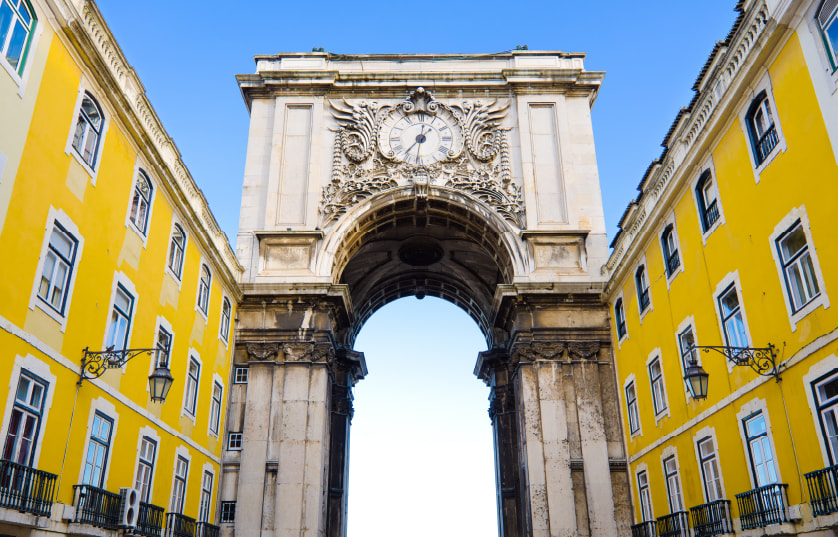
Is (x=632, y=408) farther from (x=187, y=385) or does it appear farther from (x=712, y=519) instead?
(x=187, y=385)

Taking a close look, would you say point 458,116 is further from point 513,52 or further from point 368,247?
point 368,247

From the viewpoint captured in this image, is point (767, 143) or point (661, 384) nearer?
point (767, 143)

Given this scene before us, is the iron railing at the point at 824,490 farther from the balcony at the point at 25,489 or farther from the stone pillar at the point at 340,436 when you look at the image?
the stone pillar at the point at 340,436

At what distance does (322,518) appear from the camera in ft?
81.1

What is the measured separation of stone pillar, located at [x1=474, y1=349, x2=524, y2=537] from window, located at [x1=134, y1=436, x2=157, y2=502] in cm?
1785

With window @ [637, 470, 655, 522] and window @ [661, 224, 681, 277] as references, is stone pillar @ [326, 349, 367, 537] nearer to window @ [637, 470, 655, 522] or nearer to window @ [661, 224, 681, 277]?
window @ [637, 470, 655, 522]

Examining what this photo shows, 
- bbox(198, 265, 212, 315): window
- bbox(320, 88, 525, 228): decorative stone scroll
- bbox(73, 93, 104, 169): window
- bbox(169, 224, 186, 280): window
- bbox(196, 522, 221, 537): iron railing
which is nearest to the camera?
bbox(73, 93, 104, 169): window

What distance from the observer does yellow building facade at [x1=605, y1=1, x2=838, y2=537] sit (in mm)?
11945

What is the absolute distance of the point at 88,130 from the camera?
591 inches

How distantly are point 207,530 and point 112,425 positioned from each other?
802cm

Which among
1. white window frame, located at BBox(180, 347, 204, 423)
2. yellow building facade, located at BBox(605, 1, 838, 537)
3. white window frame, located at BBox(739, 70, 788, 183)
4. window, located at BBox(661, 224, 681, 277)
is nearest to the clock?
yellow building facade, located at BBox(605, 1, 838, 537)

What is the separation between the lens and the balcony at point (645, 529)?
66.6ft

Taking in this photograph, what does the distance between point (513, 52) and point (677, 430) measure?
807 inches

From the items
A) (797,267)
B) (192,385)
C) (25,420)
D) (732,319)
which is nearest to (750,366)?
(732,319)
